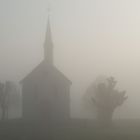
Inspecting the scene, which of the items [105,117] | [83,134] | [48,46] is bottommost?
[83,134]

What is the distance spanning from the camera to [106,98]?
39219 millimetres

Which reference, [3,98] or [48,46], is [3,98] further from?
[48,46]

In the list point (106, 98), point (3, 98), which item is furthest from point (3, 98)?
point (106, 98)

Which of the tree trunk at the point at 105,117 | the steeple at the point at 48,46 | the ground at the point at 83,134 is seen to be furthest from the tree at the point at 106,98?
the steeple at the point at 48,46

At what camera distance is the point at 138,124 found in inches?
1415

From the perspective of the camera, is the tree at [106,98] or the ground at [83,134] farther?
the tree at [106,98]

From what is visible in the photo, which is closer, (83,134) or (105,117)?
(83,134)

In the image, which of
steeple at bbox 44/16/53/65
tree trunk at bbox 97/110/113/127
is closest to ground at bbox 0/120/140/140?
tree trunk at bbox 97/110/113/127

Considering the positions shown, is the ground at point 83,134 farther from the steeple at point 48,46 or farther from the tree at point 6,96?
the steeple at point 48,46

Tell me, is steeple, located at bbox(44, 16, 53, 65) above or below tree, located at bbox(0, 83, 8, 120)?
above

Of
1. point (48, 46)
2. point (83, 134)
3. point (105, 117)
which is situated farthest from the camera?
point (48, 46)

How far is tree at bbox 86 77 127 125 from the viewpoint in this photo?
126ft

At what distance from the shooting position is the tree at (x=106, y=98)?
38.5 m

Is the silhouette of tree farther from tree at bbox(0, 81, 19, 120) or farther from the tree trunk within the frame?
the tree trunk
